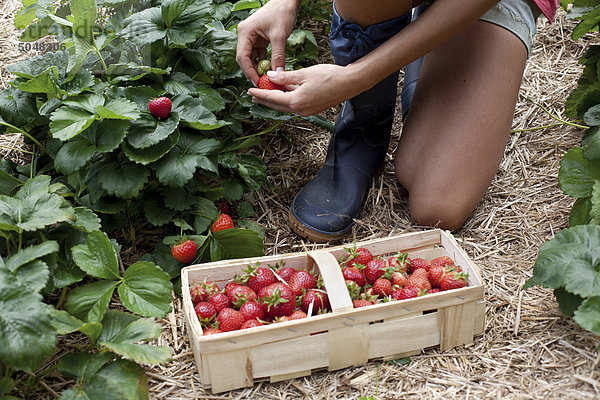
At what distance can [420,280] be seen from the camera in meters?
1.36

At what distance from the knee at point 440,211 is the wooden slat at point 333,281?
453 mm

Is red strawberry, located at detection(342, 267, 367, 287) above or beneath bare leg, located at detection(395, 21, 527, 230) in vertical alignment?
beneath

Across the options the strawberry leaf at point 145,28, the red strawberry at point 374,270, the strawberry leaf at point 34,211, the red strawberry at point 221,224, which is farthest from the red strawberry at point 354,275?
the strawberry leaf at point 145,28

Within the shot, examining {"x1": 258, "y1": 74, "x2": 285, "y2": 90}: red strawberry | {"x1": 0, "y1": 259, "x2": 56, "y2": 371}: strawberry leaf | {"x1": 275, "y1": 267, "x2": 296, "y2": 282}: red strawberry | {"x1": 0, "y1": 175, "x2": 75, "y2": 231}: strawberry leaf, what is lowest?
{"x1": 275, "y1": 267, "x2": 296, "y2": 282}: red strawberry

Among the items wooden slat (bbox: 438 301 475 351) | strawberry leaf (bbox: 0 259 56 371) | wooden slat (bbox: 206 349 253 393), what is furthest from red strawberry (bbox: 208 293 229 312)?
wooden slat (bbox: 438 301 475 351)

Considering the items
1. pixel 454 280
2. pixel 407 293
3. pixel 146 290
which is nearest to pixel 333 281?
pixel 407 293

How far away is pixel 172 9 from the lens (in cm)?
154

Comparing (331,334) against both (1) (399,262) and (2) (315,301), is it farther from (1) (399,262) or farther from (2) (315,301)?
(1) (399,262)

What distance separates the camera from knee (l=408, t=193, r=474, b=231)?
1.68m

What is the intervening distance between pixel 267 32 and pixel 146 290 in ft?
2.52

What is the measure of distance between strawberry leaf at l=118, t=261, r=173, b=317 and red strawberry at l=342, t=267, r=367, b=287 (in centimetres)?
39

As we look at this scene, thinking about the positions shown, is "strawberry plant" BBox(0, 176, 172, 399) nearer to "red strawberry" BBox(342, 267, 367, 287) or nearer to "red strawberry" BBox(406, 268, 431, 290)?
"red strawberry" BBox(342, 267, 367, 287)

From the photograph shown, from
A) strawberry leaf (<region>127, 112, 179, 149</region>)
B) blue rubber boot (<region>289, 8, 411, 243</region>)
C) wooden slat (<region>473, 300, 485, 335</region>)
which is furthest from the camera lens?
blue rubber boot (<region>289, 8, 411, 243</region>)

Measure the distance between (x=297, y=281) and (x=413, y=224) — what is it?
54cm
